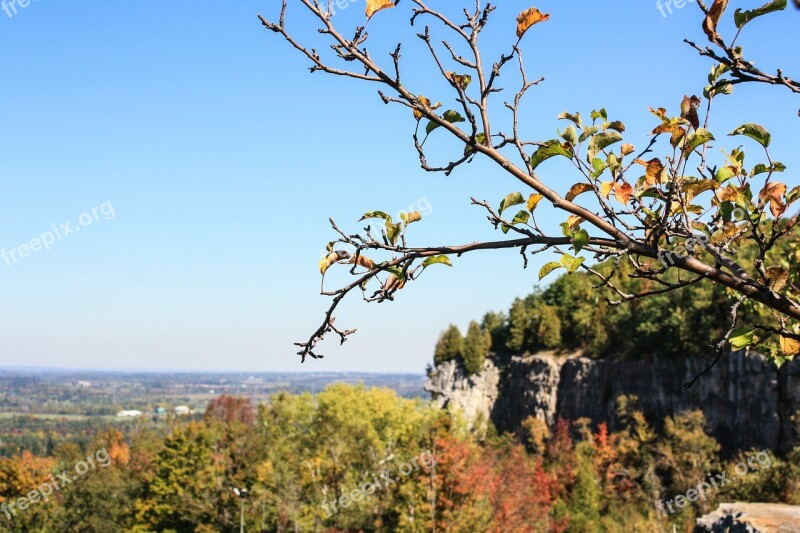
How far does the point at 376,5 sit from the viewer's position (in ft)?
6.44

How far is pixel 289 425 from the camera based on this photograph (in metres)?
49.7

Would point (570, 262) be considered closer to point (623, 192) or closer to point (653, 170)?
point (623, 192)

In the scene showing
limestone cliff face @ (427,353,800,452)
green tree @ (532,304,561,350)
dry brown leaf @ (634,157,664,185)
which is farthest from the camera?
green tree @ (532,304,561,350)

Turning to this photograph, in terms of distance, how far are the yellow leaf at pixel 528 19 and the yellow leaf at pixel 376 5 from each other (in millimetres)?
372

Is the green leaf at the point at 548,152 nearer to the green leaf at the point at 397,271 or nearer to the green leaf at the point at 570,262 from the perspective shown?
the green leaf at the point at 570,262

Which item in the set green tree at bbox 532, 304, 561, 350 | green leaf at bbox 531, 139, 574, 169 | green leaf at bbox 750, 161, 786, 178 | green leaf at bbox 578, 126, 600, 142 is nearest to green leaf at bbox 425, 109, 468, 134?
green leaf at bbox 531, 139, 574, 169

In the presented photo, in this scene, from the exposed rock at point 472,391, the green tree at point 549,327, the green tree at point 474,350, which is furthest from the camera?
the green tree at point 474,350

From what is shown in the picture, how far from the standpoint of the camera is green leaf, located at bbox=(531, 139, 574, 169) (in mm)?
2063

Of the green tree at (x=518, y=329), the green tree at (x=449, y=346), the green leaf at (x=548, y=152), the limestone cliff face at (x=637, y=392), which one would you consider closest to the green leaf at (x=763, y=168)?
the green leaf at (x=548, y=152)

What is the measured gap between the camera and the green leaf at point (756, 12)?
1992 mm

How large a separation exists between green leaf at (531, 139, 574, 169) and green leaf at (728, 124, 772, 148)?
1.83 feet

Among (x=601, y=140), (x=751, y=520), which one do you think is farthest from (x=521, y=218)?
(x=751, y=520)

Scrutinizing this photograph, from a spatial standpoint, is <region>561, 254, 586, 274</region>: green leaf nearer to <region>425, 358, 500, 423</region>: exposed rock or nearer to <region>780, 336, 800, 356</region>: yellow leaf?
<region>780, 336, 800, 356</region>: yellow leaf

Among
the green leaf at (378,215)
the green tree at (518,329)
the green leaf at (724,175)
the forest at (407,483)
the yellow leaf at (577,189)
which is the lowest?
the forest at (407,483)
